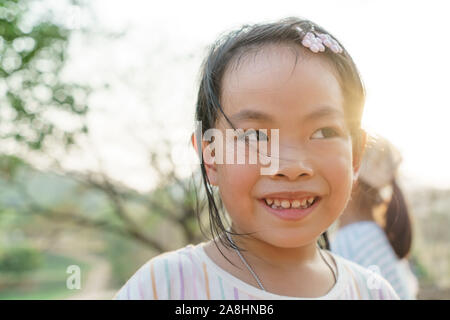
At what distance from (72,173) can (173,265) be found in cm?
605

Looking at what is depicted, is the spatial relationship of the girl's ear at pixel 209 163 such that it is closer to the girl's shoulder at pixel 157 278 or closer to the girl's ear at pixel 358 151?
the girl's shoulder at pixel 157 278

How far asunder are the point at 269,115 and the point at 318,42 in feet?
0.88

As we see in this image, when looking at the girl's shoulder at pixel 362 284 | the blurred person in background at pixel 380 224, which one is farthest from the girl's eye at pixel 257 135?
the blurred person in background at pixel 380 224

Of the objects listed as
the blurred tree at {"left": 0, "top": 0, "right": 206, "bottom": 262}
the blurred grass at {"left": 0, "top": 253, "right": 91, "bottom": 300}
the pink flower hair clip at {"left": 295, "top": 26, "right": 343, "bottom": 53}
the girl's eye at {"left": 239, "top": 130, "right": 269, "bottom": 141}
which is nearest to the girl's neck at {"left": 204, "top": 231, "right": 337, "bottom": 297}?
the girl's eye at {"left": 239, "top": 130, "right": 269, "bottom": 141}

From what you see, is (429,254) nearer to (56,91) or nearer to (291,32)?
(56,91)

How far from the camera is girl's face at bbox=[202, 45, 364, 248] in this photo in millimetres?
937

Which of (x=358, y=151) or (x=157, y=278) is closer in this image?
(x=157, y=278)

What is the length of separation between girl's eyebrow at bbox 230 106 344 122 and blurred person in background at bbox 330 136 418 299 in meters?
1.22

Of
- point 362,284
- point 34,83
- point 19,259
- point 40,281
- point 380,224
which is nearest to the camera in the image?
point 362,284

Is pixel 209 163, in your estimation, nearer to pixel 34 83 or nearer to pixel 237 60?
pixel 237 60

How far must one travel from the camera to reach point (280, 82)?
3.13 ft

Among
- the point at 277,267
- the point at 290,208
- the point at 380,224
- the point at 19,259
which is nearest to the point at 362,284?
the point at 277,267

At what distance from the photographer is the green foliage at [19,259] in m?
9.56

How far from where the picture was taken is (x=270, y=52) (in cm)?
103
